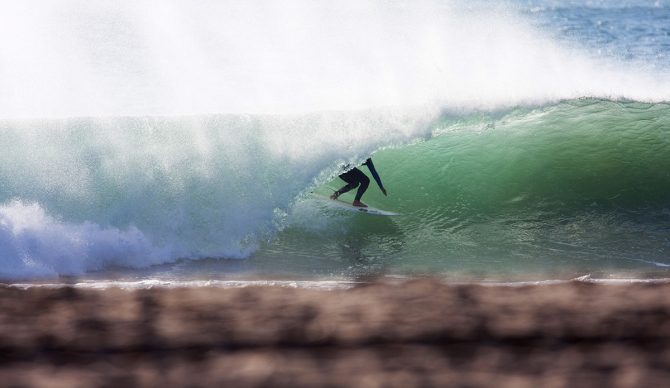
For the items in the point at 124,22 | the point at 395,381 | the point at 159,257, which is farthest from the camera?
the point at 124,22

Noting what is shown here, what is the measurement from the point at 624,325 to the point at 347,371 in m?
0.94

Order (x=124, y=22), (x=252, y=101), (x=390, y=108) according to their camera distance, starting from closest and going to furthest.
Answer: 1. (x=390, y=108)
2. (x=252, y=101)
3. (x=124, y=22)

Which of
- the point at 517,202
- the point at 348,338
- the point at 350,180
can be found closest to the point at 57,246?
the point at 350,180

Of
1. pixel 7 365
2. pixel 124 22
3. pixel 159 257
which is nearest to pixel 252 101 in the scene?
pixel 159 257

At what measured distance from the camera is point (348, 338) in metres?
2.40

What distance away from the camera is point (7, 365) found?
234 centimetres

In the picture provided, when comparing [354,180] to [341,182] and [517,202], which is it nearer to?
[341,182]

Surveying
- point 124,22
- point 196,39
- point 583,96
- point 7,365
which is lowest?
point 7,365

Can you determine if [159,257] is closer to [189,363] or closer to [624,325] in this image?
[189,363]

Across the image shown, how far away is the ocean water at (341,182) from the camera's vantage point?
704 cm

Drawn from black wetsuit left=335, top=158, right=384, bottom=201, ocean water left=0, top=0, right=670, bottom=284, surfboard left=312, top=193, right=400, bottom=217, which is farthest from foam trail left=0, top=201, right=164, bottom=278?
black wetsuit left=335, top=158, right=384, bottom=201

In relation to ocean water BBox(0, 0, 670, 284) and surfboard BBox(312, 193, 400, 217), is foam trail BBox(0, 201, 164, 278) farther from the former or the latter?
surfboard BBox(312, 193, 400, 217)

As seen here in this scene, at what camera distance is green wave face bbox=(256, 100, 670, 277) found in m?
6.86

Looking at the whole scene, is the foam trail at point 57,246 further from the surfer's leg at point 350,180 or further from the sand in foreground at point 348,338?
the sand in foreground at point 348,338
